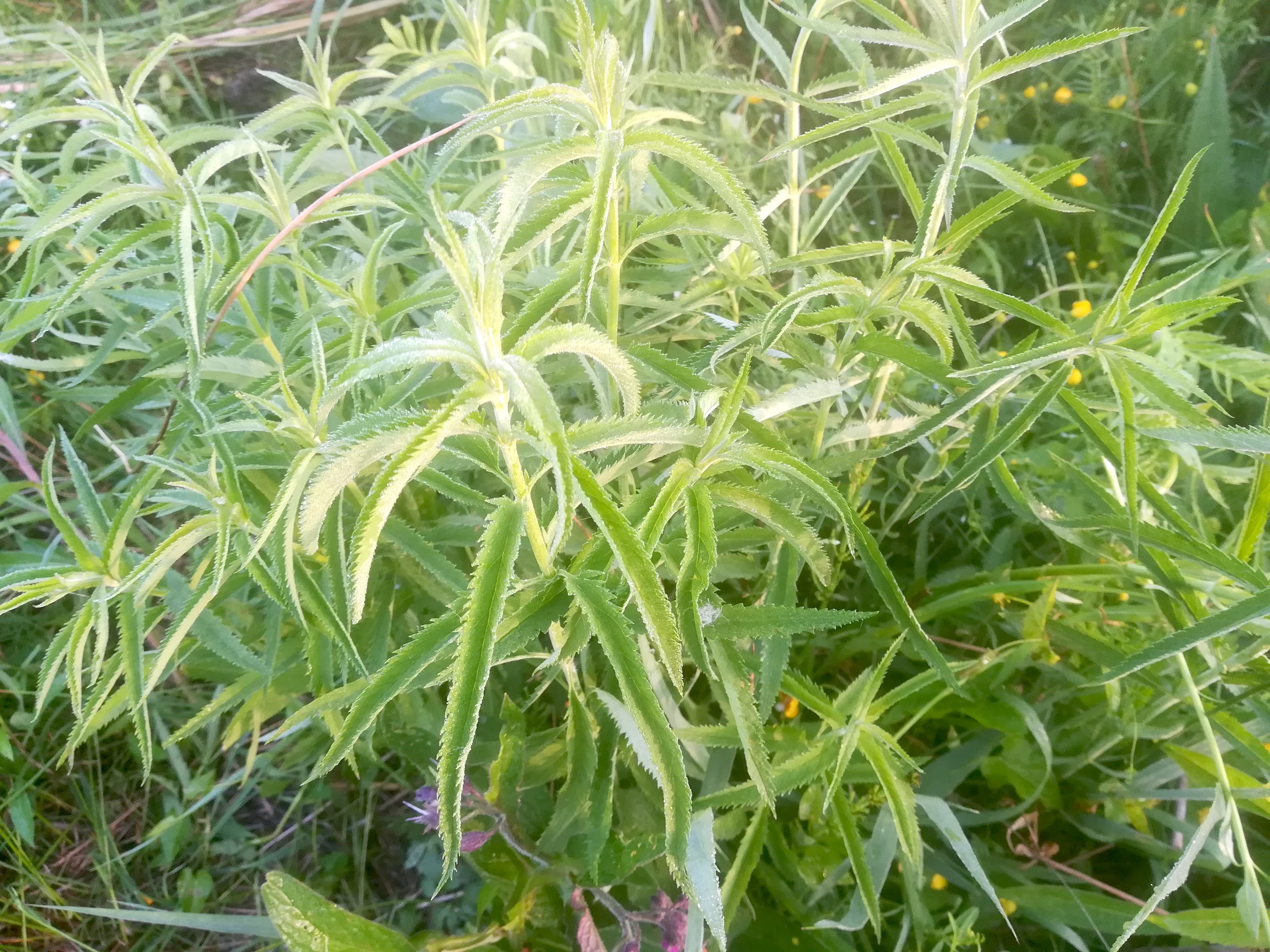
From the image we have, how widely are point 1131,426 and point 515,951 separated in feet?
2.30

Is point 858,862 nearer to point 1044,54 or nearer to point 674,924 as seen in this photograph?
point 674,924

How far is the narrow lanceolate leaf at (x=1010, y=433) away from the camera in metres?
0.54

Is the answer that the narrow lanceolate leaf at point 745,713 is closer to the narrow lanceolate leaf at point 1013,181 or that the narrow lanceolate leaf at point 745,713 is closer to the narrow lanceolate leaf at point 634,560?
the narrow lanceolate leaf at point 634,560

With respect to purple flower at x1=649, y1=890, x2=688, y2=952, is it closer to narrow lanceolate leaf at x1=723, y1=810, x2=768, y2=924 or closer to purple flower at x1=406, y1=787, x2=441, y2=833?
narrow lanceolate leaf at x1=723, y1=810, x2=768, y2=924

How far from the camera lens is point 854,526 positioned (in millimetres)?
539

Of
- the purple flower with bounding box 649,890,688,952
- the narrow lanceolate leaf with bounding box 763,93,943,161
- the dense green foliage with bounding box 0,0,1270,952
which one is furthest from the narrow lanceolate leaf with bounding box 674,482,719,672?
the purple flower with bounding box 649,890,688,952

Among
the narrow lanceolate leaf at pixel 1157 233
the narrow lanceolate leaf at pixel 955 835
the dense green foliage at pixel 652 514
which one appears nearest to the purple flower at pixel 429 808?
the dense green foliage at pixel 652 514

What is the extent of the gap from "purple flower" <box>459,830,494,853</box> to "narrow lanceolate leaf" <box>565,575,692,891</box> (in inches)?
13.2

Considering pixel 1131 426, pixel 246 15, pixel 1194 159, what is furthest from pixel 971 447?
pixel 246 15

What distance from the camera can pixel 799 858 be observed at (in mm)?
820

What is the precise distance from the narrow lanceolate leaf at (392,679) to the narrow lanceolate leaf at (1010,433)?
0.37 metres

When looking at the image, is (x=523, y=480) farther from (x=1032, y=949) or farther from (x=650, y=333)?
(x=1032, y=949)

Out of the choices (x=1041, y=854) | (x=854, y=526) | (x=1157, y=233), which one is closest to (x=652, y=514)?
(x=854, y=526)

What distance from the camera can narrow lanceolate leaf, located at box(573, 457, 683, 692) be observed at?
1.26ft
